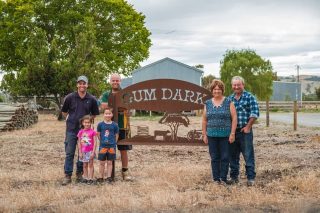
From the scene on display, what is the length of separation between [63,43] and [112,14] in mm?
4652

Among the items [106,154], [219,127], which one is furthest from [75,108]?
[219,127]

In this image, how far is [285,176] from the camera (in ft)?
26.9

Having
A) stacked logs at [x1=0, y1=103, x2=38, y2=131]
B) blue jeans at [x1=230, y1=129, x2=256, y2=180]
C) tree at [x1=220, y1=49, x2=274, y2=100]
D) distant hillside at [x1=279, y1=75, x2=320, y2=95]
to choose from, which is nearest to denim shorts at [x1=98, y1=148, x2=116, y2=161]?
blue jeans at [x1=230, y1=129, x2=256, y2=180]

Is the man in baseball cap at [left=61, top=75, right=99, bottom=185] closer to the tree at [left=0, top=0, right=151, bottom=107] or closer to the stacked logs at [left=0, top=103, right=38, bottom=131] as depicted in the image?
the stacked logs at [left=0, top=103, right=38, bottom=131]

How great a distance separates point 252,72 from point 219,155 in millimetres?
48655

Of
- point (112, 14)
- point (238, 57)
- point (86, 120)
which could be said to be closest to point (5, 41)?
point (112, 14)

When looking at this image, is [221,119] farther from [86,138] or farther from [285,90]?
[285,90]

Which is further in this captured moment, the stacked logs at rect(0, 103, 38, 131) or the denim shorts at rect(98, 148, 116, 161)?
the stacked logs at rect(0, 103, 38, 131)

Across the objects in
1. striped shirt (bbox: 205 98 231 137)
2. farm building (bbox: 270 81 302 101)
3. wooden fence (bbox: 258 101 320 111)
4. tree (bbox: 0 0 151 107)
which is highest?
tree (bbox: 0 0 151 107)

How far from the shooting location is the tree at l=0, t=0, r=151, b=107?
30219 millimetres

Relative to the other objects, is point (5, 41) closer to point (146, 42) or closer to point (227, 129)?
point (146, 42)

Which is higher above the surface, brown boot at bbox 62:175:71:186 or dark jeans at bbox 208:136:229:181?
dark jeans at bbox 208:136:229:181

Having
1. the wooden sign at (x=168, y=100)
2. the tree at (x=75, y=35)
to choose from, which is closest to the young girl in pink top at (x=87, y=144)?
the wooden sign at (x=168, y=100)

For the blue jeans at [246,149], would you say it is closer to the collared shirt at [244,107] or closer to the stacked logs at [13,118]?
the collared shirt at [244,107]
